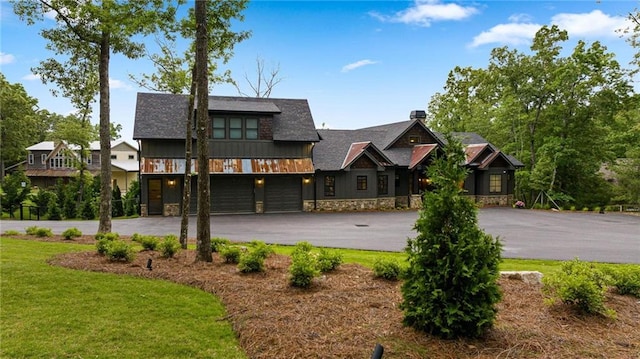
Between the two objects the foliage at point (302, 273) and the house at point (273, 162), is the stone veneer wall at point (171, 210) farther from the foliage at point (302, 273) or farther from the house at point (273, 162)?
the foliage at point (302, 273)

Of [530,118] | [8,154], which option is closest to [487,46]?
[530,118]

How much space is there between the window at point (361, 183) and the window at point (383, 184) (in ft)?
4.27

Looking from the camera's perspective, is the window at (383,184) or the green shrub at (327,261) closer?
the green shrub at (327,261)

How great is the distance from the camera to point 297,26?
17.3 metres

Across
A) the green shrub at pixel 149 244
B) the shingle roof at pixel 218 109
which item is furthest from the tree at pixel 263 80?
the green shrub at pixel 149 244

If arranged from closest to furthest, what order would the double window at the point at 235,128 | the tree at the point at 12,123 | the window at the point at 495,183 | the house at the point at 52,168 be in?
the double window at the point at 235,128, the window at the point at 495,183, the tree at the point at 12,123, the house at the point at 52,168

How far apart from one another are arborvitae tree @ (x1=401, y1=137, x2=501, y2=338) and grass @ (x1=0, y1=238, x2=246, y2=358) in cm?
196

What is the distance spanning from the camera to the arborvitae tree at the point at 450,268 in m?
3.77

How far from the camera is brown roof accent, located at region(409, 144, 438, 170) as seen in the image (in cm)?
2583

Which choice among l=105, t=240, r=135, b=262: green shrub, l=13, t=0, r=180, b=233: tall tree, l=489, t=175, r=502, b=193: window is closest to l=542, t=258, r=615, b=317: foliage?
l=105, t=240, r=135, b=262: green shrub

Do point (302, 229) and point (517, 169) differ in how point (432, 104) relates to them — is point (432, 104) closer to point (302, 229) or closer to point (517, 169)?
point (517, 169)

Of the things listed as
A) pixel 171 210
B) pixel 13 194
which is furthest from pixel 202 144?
pixel 13 194

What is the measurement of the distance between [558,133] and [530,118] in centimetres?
243

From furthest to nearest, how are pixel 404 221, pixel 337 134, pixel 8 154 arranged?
pixel 8 154, pixel 337 134, pixel 404 221
